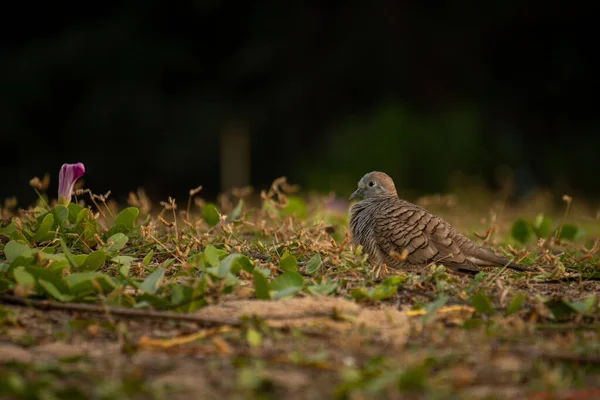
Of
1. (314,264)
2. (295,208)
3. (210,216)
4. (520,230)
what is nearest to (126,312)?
(314,264)

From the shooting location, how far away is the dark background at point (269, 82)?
1216 centimetres

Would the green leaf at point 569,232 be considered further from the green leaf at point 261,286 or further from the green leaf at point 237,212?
the green leaf at point 261,286

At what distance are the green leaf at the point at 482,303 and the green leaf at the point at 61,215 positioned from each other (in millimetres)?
1881

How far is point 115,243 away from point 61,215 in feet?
0.97

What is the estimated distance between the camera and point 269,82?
507 inches

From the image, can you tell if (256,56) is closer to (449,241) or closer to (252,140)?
(252,140)

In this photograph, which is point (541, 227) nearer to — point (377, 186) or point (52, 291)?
point (377, 186)

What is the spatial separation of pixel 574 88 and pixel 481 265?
901 centimetres

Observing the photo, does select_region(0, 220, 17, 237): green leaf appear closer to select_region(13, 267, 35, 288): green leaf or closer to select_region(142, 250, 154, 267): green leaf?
select_region(142, 250, 154, 267): green leaf

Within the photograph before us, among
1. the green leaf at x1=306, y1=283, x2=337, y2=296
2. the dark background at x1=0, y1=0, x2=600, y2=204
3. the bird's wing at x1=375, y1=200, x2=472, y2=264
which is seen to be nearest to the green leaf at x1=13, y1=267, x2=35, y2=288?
the green leaf at x1=306, y1=283, x2=337, y2=296

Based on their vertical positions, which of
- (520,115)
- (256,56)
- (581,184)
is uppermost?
(256,56)

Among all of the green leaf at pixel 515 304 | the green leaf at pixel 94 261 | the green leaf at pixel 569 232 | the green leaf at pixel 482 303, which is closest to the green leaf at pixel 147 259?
the green leaf at pixel 94 261

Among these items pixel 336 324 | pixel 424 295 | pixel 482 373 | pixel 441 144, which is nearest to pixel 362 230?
pixel 424 295

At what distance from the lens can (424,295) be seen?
3.30 m
